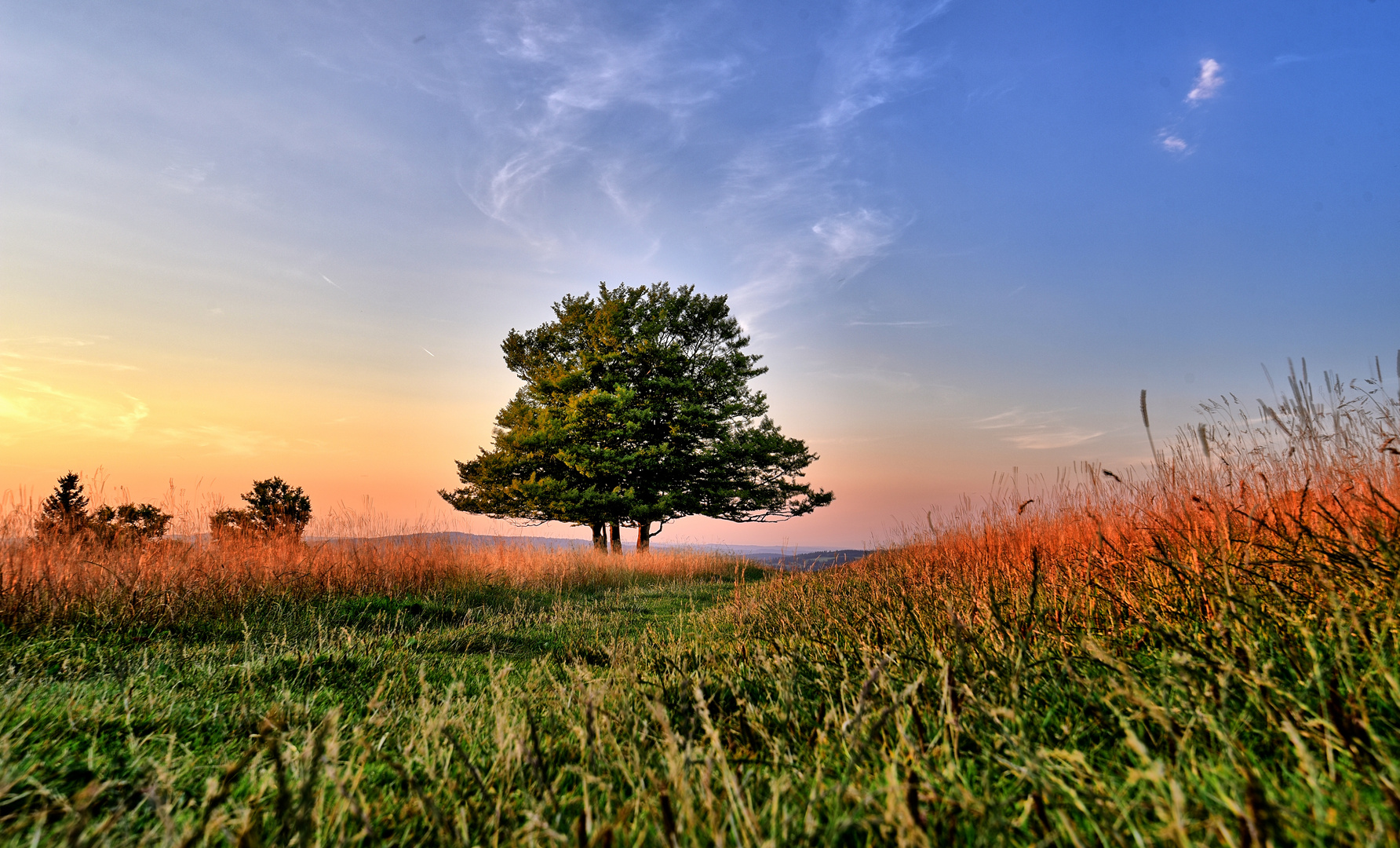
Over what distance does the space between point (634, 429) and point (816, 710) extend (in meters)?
17.9

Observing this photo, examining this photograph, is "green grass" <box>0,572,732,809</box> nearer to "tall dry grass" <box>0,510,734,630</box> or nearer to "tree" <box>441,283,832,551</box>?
"tall dry grass" <box>0,510,734,630</box>

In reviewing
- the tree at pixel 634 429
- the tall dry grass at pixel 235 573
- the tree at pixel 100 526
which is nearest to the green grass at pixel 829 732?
the tall dry grass at pixel 235 573

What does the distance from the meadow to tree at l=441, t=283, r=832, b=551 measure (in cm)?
1372

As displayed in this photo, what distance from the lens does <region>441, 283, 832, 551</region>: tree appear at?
20719mm

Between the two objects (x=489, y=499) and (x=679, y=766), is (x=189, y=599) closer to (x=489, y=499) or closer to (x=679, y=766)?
(x=679, y=766)

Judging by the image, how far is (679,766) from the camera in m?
1.52

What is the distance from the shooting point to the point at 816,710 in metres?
2.56

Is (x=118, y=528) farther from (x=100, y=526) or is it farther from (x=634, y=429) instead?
(x=634, y=429)

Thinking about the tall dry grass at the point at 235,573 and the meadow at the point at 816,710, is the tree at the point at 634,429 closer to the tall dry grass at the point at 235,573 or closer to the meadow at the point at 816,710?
the tall dry grass at the point at 235,573

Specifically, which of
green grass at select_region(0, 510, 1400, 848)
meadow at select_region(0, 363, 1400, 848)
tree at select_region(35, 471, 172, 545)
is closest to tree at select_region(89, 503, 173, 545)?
tree at select_region(35, 471, 172, 545)

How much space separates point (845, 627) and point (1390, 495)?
449 cm

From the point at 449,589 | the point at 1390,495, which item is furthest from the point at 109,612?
the point at 1390,495

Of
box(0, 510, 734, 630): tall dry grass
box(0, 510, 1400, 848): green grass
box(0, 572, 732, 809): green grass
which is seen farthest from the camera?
box(0, 510, 734, 630): tall dry grass

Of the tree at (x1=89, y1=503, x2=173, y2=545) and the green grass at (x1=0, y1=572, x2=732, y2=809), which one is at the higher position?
the tree at (x1=89, y1=503, x2=173, y2=545)
